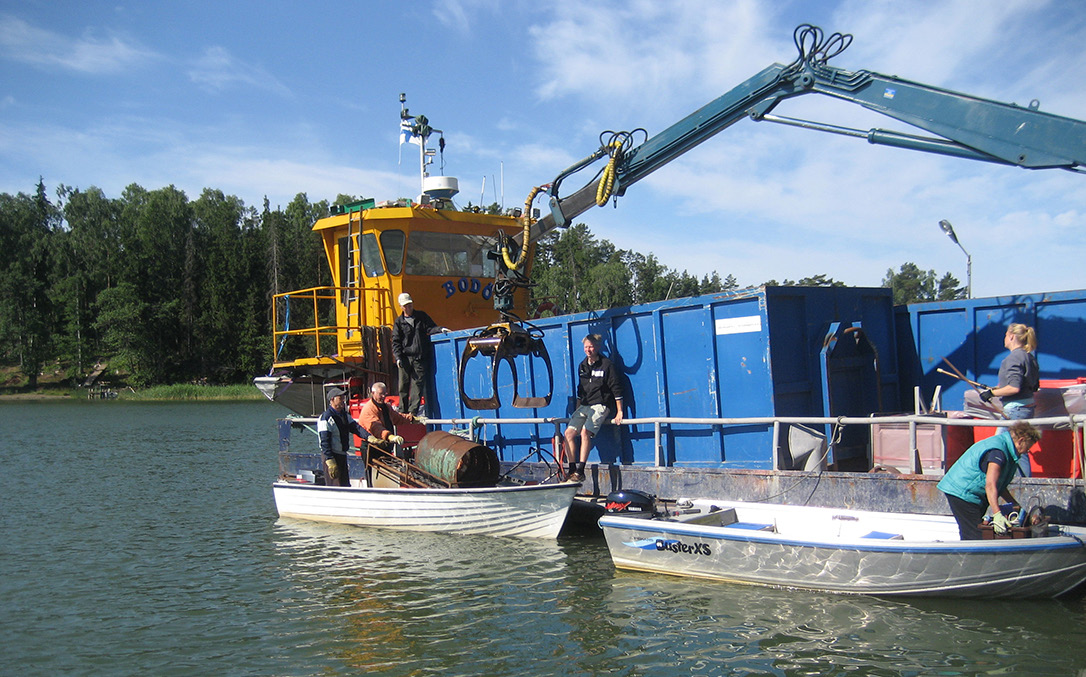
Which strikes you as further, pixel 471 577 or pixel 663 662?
pixel 471 577

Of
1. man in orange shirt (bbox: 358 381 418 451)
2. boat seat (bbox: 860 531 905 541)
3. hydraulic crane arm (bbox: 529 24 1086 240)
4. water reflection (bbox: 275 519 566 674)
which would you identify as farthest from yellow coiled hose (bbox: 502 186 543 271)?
boat seat (bbox: 860 531 905 541)

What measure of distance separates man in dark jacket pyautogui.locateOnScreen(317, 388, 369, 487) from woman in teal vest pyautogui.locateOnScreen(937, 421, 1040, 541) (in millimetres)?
7751

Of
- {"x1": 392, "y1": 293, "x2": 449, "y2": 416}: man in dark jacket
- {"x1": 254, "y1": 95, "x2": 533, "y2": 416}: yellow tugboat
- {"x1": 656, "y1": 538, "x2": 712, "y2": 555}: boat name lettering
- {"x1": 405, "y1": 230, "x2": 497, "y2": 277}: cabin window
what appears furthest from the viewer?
{"x1": 405, "y1": 230, "x2": 497, "y2": 277}: cabin window

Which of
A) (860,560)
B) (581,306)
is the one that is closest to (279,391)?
(860,560)

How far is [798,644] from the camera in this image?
668cm

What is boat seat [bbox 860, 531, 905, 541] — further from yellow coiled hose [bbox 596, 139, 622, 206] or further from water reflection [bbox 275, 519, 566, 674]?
yellow coiled hose [bbox 596, 139, 622, 206]

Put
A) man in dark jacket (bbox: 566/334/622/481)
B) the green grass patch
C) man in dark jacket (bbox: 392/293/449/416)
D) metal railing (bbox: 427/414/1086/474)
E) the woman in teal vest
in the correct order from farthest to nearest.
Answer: the green grass patch → man in dark jacket (bbox: 392/293/449/416) → man in dark jacket (bbox: 566/334/622/481) → metal railing (bbox: 427/414/1086/474) → the woman in teal vest

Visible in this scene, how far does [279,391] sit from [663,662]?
10612 millimetres

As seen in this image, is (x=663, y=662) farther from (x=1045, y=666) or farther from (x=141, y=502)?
(x=141, y=502)

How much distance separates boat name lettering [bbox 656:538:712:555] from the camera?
836 cm

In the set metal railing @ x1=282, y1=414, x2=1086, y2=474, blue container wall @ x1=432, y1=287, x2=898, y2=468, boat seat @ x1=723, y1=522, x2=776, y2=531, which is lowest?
boat seat @ x1=723, y1=522, x2=776, y2=531

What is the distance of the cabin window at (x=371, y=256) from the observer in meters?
15.0

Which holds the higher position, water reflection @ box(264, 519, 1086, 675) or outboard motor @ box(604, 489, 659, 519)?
outboard motor @ box(604, 489, 659, 519)

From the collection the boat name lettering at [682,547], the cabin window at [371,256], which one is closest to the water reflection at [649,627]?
the boat name lettering at [682,547]
